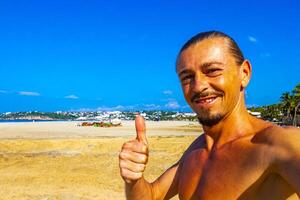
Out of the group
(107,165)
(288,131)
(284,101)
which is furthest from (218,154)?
(284,101)

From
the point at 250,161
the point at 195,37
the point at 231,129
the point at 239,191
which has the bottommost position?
the point at 239,191

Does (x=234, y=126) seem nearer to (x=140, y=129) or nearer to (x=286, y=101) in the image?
(x=140, y=129)

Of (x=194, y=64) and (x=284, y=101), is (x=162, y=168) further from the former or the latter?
(x=284, y=101)

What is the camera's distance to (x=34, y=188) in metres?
11.8

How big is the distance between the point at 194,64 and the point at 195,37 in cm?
15

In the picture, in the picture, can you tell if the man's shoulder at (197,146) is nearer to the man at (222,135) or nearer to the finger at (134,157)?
the man at (222,135)

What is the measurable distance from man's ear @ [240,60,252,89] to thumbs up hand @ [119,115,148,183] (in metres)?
0.51

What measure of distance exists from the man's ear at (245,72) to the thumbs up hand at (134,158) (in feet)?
1.68

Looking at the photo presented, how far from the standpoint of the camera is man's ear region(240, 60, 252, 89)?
204 centimetres

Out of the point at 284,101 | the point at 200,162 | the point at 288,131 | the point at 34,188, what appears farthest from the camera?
the point at 284,101

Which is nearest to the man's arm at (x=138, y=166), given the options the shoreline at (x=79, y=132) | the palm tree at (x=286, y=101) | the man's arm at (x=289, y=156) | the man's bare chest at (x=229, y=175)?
the man's bare chest at (x=229, y=175)

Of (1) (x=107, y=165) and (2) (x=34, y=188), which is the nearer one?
(2) (x=34, y=188)

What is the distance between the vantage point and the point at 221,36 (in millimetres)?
2062

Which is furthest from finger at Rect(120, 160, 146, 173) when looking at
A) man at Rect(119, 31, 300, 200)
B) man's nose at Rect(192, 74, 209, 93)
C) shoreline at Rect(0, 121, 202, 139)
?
shoreline at Rect(0, 121, 202, 139)
